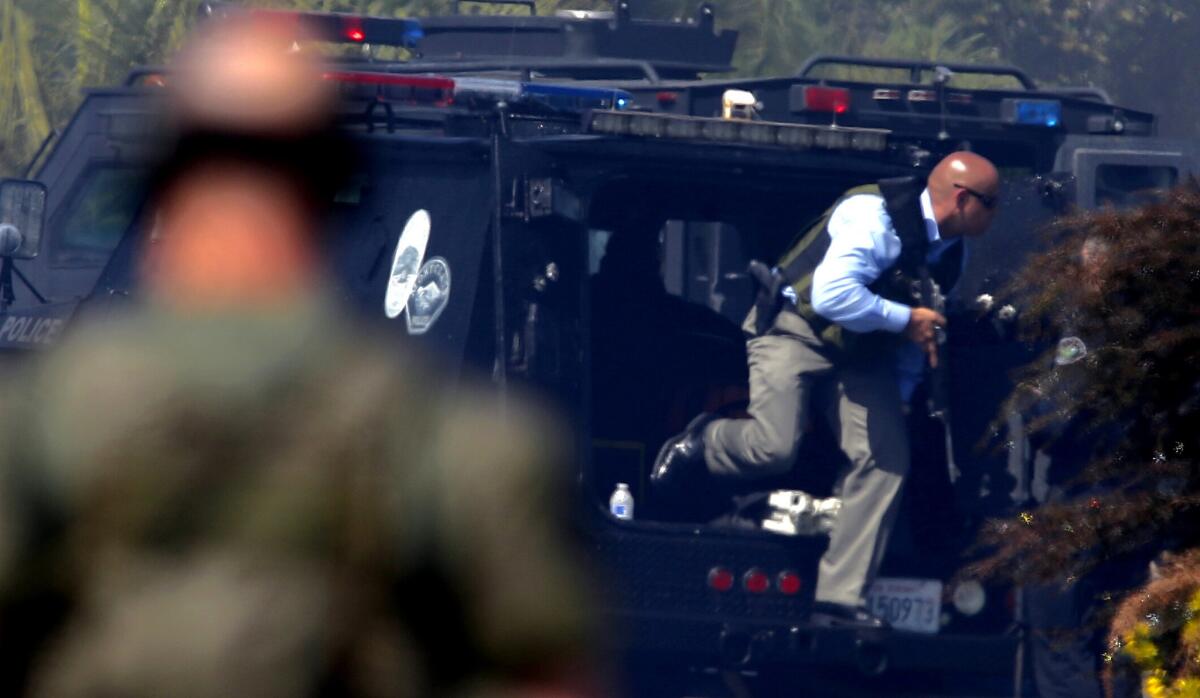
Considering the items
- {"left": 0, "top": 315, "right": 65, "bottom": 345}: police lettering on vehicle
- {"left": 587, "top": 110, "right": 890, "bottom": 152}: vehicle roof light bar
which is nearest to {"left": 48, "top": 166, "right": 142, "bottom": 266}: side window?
{"left": 0, "top": 315, "right": 65, "bottom": 345}: police lettering on vehicle

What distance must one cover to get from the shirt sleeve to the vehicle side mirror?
264cm

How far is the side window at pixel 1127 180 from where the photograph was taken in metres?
7.02

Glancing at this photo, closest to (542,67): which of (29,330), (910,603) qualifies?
(29,330)

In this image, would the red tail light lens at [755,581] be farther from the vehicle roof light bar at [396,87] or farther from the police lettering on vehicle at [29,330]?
the police lettering on vehicle at [29,330]

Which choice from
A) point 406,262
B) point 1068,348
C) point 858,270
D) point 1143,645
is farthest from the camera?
point 858,270

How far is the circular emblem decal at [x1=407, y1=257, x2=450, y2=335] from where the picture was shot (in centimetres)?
611

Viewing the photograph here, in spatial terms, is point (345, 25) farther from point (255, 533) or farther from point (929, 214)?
point (255, 533)

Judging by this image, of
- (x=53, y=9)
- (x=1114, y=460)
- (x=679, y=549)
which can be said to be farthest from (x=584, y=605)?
(x=53, y=9)

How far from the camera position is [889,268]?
6500 mm

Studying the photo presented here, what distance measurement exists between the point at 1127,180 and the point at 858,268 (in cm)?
131

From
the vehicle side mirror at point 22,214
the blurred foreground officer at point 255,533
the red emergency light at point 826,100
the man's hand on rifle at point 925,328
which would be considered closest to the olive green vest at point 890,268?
the man's hand on rifle at point 925,328

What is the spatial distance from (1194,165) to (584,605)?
2875mm

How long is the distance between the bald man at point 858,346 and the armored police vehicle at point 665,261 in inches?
→ 6.3

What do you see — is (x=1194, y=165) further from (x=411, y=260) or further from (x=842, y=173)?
(x=411, y=260)
